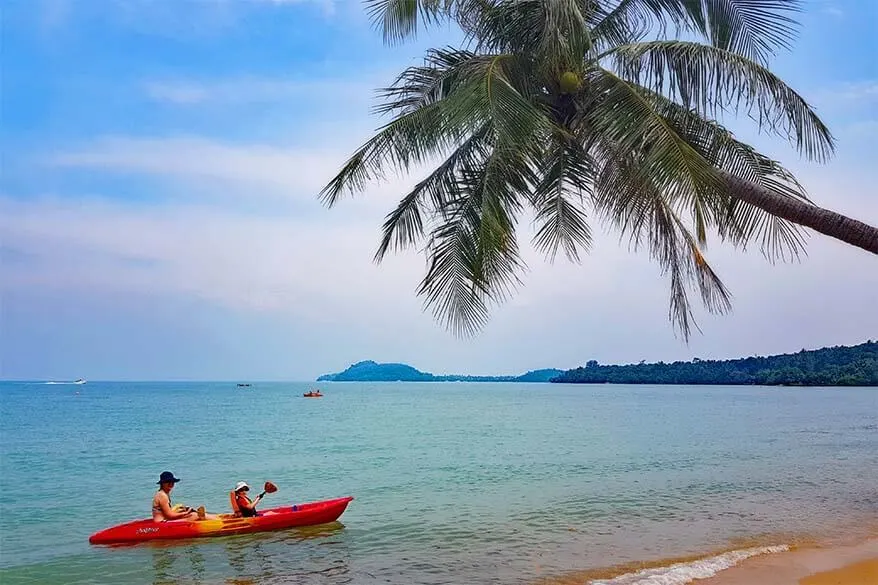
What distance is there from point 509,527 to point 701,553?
3359 millimetres

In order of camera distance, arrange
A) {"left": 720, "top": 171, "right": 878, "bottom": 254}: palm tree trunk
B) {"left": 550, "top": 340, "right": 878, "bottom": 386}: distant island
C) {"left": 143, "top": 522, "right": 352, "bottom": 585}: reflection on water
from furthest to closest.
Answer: {"left": 550, "top": 340, "right": 878, "bottom": 386}: distant island → {"left": 143, "top": 522, "right": 352, "bottom": 585}: reflection on water → {"left": 720, "top": 171, "right": 878, "bottom": 254}: palm tree trunk

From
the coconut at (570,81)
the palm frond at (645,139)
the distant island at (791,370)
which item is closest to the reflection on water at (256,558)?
the palm frond at (645,139)

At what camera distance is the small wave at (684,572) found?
810 cm

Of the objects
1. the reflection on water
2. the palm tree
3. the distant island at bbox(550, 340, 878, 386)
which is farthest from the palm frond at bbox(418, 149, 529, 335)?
the distant island at bbox(550, 340, 878, 386)

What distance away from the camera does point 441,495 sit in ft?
53.0

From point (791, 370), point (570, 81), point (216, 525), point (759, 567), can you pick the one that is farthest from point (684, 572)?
point (791, 370)

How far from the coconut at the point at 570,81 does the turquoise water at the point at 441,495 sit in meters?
5.64

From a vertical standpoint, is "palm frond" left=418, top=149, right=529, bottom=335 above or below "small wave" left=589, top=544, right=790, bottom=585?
above

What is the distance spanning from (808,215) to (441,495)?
1151 cm

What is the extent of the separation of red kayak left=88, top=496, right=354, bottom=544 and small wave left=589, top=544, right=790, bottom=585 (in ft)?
17.4

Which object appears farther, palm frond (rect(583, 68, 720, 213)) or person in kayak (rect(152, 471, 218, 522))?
person in kayak (rect(152, 471, 218, 522))

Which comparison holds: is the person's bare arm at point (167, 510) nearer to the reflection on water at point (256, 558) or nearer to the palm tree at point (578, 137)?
the reflection on water at point (256, 558)

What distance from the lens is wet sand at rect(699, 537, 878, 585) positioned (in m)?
7.88

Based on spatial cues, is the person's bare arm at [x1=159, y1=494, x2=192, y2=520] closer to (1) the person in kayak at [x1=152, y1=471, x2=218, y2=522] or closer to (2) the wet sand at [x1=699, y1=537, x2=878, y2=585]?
(1) the person in kayak at [x1=152, y1=471, x2=218, y2=522]
